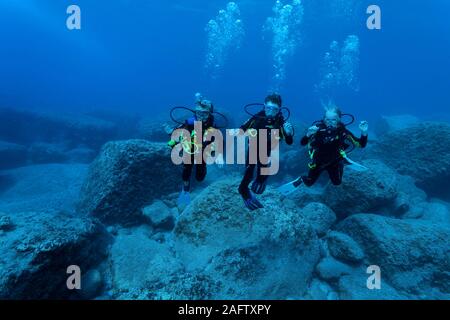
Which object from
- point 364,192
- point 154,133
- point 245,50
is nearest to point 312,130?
point 364,192

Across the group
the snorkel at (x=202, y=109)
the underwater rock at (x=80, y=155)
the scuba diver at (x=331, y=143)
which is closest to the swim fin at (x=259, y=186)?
the scuba diver at (x=331, y=143)

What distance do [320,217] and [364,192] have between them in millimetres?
1360

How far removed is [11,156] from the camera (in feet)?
50.4

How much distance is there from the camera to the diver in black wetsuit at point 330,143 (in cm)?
519

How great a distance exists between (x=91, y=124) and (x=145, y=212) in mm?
12580

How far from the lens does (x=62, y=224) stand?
5.95m

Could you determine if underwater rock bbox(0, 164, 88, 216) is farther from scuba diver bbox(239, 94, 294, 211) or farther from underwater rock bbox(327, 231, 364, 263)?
underwater rock bbox(327, 231, 364, 263)

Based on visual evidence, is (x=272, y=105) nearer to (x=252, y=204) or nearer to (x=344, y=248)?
(x=252, y=204)

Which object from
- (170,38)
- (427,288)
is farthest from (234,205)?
(170,38)

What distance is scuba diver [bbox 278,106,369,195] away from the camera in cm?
520

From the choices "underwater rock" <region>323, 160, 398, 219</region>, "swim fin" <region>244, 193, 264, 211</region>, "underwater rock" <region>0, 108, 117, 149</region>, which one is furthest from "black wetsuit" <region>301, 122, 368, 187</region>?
"underwater rock" <region>0, 108, 117, 149</region>

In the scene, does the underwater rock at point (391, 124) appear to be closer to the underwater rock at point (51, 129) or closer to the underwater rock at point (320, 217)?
the underwater rock at point (320, 217)

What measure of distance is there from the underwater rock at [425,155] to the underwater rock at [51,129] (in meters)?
15.6

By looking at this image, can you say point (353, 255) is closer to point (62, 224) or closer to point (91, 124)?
point (62, 224)
